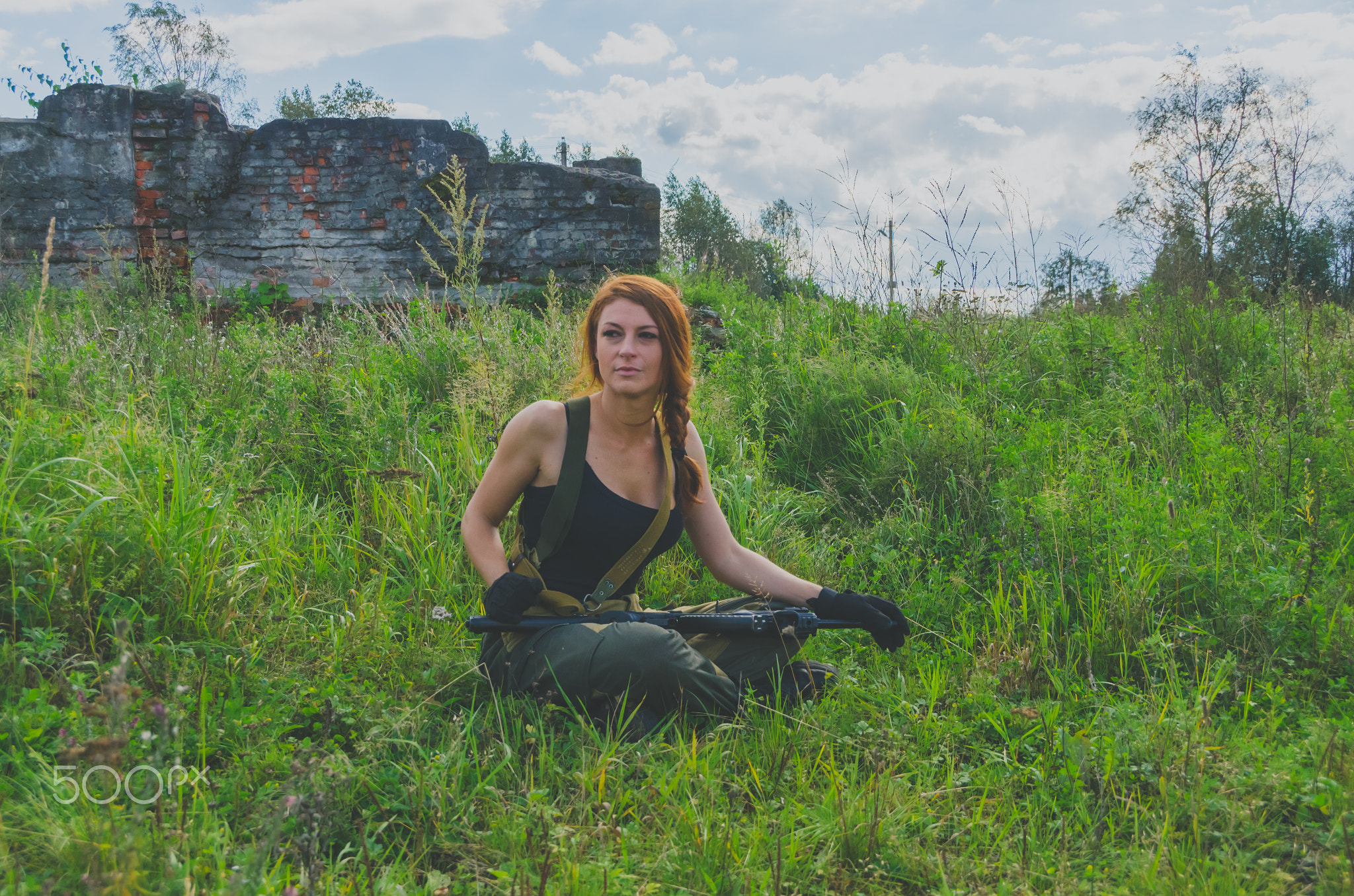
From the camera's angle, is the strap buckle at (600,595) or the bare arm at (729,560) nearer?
the strap buckle at (600,595)

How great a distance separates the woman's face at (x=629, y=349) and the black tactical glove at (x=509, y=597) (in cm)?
68

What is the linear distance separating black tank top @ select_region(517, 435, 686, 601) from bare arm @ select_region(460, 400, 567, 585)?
7 centimetres

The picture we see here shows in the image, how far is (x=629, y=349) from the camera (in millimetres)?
2494

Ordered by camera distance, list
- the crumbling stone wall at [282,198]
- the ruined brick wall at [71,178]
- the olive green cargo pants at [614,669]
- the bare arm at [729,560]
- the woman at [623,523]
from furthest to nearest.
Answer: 1. the crumbling stone wall at [282,198]
2. the ruined brick wall at [71,178]
3. the bare arm at [729,560]
4. the woman at [623,523]
5. the olive green cargo pants at [614,669]

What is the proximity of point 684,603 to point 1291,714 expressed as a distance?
201 centimetres

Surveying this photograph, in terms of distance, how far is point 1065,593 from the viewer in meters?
2.95

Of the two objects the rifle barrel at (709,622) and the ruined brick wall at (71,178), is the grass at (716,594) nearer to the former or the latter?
the rifle barrel at (709,622)

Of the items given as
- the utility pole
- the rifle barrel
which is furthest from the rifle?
the utility pole

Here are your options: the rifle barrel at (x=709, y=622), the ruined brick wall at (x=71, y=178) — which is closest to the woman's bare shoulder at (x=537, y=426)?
the rifle barrel at (x=709, y=622)

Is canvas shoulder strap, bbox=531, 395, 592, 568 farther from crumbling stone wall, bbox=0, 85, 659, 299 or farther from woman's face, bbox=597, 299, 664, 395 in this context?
crumbling stone wall, bbox=0, 85, 659, 299

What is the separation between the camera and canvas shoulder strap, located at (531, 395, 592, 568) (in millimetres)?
2439

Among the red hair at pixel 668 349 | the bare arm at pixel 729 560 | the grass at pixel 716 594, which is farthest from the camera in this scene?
the bare arm at pixel 729 560

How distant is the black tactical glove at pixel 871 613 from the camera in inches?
97.8

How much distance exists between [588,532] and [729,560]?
0.55m
